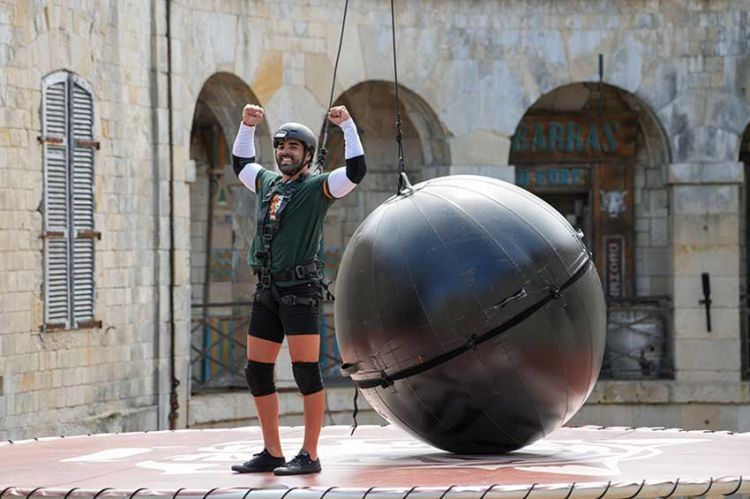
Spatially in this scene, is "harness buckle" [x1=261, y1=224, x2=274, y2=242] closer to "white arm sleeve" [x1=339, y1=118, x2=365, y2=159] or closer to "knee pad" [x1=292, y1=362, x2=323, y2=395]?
"white arm sleeve" [x1=339, y1=118, x2=365, y2=159]

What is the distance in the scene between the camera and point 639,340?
2558 centimetres

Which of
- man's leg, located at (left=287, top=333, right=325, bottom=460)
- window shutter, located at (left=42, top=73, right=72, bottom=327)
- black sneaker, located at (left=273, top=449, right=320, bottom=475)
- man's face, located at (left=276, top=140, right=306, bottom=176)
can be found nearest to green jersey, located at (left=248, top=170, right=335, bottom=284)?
man's face, located at (left=276, top=140, right=306, bottom=176)

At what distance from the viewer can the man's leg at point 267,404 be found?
11.7m

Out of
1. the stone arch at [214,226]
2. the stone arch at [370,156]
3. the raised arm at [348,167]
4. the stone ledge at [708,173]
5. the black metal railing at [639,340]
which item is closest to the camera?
the raised arm at [348,167]

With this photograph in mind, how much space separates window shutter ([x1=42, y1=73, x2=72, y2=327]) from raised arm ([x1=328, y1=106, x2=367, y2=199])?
772 centimetres

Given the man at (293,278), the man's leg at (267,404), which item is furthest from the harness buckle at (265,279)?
the man's leg at (267,404)

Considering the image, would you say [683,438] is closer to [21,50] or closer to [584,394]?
[584,394]

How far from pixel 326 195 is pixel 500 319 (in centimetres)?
123

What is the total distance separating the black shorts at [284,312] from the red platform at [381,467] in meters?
0.83

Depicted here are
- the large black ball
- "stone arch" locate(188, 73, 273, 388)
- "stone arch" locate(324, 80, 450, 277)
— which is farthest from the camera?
"stone arch" locate(324, 80, 450, 277)

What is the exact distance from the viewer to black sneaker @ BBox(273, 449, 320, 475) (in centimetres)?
1141

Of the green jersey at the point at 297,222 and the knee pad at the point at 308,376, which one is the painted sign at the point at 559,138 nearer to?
the green jersey at the point at 297,222

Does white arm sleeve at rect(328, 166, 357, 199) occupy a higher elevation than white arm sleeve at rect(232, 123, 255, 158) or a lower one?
lower

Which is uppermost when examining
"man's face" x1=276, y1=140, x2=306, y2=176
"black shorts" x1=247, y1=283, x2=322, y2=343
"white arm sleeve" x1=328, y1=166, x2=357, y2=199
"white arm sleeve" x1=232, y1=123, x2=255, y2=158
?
"white arm sleeve" x1=232, y1=123, x2=255, y2=158
